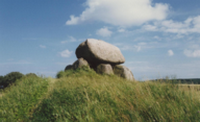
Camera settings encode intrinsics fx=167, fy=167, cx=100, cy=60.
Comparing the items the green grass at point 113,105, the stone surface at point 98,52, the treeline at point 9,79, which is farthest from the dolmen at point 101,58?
the treeline at point 9,79

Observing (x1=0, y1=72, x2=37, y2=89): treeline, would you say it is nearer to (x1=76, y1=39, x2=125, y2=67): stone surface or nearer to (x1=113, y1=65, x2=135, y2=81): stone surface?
(x1=76, y1=39, x2=125, y2=67): stone surface

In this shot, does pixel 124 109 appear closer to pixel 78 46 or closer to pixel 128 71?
pixel 128 71

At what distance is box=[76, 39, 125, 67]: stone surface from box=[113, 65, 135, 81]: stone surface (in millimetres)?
602

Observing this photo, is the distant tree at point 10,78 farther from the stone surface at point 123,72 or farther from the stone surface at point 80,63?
the stone surface at point 123,72

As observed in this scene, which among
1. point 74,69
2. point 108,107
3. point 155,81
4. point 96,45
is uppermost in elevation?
point 96,45

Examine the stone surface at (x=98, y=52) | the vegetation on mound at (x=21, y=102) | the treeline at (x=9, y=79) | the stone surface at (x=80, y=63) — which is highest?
the stone surface at (x=98, y=52)

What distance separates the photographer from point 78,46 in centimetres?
1392

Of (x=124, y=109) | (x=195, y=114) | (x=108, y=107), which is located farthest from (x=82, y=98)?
(x=195, y=114)

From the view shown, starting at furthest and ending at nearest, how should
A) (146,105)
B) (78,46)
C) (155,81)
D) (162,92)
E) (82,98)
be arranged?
(78,46) < (155,81) < (82,98) < (162,92) < (146,105)

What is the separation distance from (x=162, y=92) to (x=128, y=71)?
25.0 ft

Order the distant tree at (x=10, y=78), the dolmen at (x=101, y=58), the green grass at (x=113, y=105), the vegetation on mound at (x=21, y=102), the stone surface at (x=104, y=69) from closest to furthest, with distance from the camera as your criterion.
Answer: the green grass at (x=113, y=105)
the vegetation on mound at (x=21, y=102)
the stone surface at (x=104, y=69)
the dolmen at (x=101, y=58)
the distant tree at (x=10, y=78)

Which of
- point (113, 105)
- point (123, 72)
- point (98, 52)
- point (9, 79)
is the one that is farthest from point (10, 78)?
point (113, 105)

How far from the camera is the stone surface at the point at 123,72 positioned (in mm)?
A: 12835

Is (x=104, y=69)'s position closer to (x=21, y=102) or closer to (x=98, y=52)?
(x=98, y=52)
